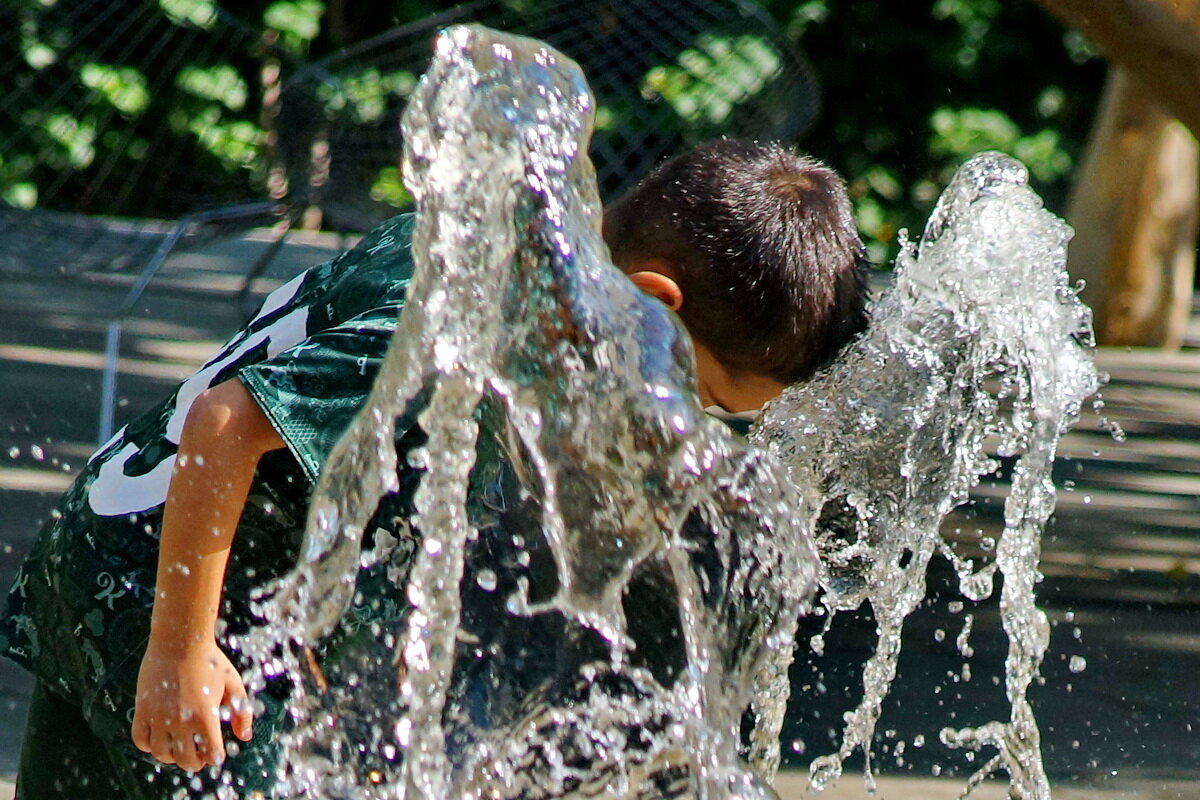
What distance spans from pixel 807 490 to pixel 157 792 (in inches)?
40.3

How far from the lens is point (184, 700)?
4.87 ft

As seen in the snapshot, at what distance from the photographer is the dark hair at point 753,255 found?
1628 millimetres

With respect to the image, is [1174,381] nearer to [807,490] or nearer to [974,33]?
[974,33]

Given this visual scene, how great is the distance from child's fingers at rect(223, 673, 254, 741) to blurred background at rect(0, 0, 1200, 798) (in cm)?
107

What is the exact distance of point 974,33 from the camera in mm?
8266

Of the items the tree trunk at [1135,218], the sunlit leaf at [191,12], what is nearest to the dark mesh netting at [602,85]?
the sunlit leaf at [191,12]

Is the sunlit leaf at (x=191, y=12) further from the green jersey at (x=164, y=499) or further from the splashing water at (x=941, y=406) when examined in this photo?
the green jersey at (x=164, y=499)

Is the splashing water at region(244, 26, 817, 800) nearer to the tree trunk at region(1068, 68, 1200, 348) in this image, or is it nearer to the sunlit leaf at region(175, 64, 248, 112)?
the sunlit leaf at region(175, 64, 248, 112)

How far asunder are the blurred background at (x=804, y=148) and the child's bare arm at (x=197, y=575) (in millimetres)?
1089

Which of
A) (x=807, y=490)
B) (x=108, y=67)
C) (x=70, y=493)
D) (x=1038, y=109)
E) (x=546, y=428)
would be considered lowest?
(x=1038, y=109)

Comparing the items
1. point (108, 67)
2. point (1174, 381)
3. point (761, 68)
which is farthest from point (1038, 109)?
point (108, 67)

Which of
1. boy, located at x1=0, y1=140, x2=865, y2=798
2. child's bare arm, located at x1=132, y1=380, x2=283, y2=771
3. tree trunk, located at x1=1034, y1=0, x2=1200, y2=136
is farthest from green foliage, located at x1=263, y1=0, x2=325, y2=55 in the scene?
child's bare arm, located at x1=132, y1=380, x2=283, y2=771

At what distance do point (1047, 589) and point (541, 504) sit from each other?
2167mm

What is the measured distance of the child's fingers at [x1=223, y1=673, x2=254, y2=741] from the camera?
1.52 metres
